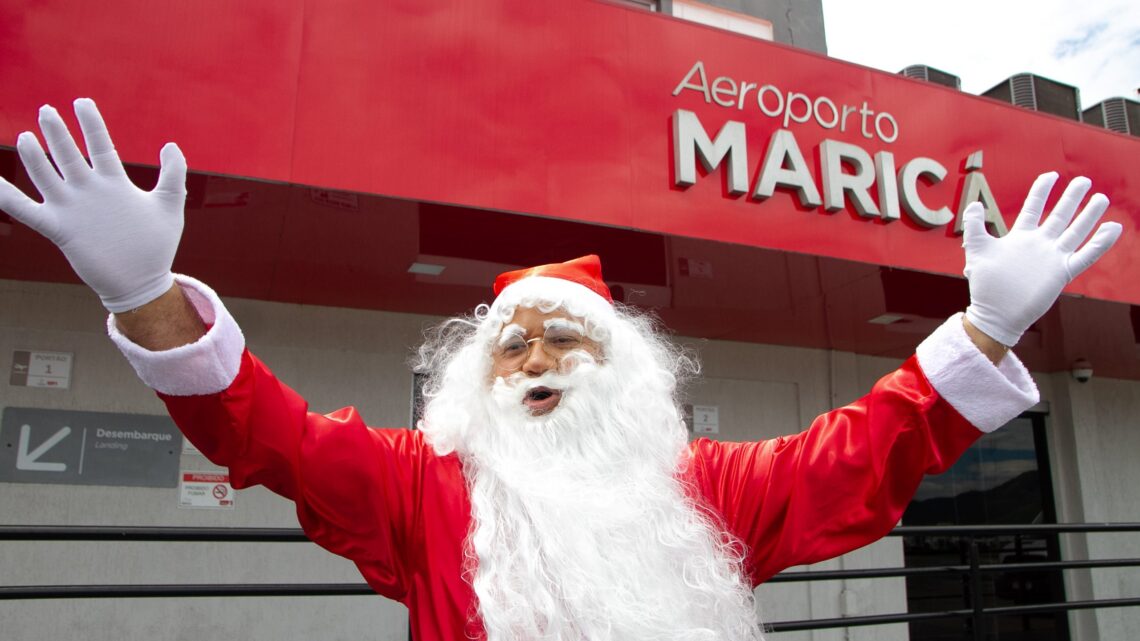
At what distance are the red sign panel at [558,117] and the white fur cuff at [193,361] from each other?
2000 millimetres

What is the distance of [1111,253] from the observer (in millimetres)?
5348

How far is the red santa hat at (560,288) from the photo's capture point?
2.20 metres

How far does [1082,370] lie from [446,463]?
24.4 ft

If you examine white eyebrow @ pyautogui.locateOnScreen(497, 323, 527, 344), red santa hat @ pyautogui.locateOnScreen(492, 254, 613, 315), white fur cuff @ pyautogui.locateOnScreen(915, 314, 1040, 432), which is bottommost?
white fur cuff @ pyautogui.locateOnScreen(915, 314, 1040, 432)

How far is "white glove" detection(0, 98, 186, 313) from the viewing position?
1.41 m

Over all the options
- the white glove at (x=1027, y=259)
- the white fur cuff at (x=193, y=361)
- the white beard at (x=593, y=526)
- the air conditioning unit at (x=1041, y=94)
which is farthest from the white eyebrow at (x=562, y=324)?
the air conditioning unit at (x=1041, y=94)

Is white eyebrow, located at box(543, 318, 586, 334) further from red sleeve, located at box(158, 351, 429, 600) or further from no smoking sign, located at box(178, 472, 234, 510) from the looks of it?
no smoking sign, located at box(178, 472, 234, 510)

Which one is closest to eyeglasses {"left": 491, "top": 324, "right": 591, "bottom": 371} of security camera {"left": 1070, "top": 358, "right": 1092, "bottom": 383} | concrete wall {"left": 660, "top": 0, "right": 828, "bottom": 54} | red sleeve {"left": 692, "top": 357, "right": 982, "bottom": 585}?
red sleeve {"left": 692, "top": 357, "right": 982, "bottom": 585}

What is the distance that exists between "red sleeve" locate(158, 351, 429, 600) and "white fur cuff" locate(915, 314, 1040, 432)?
1.18 m

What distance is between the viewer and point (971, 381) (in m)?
1.74

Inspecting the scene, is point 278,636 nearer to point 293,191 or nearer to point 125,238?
point 293,191

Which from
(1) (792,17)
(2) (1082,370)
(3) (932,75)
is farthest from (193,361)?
(2) (1082,370)

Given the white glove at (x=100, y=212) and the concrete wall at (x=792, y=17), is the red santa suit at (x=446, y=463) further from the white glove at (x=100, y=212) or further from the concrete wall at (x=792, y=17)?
the concrete wall at (x=792, y=17)

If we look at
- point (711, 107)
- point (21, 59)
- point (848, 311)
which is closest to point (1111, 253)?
point (848, 311)
